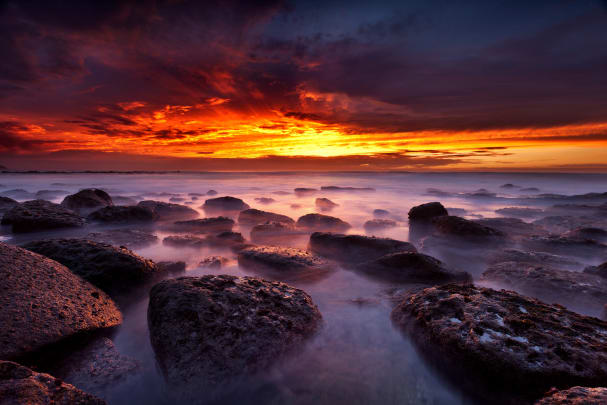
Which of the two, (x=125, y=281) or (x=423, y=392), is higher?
(x=125, y=281)

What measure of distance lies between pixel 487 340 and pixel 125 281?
14.9 feet

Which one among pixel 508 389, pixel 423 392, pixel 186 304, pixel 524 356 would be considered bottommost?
pixel 423 392

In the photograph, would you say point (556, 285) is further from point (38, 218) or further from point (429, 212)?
point (38, 218)

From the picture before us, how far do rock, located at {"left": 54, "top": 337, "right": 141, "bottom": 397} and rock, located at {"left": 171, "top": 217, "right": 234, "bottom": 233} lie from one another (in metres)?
5.64

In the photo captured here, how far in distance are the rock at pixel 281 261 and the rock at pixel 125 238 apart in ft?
10.0

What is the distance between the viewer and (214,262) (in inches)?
219

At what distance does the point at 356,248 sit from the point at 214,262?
116 inches

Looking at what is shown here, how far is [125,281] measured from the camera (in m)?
4.07

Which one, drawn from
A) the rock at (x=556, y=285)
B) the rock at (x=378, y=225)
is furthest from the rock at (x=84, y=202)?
the rock at (x=556, y=285)

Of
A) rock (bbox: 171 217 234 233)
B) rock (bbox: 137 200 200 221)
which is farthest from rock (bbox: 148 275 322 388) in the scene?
rock (bbox: 137 200 200 221)

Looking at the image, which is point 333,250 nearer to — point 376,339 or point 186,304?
point 376,339

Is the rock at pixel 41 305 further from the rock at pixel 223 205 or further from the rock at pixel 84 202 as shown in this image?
the rock at pixel 223 205

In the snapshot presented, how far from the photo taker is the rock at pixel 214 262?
5.46m

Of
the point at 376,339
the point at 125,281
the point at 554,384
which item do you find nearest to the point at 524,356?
the point at 554,384
